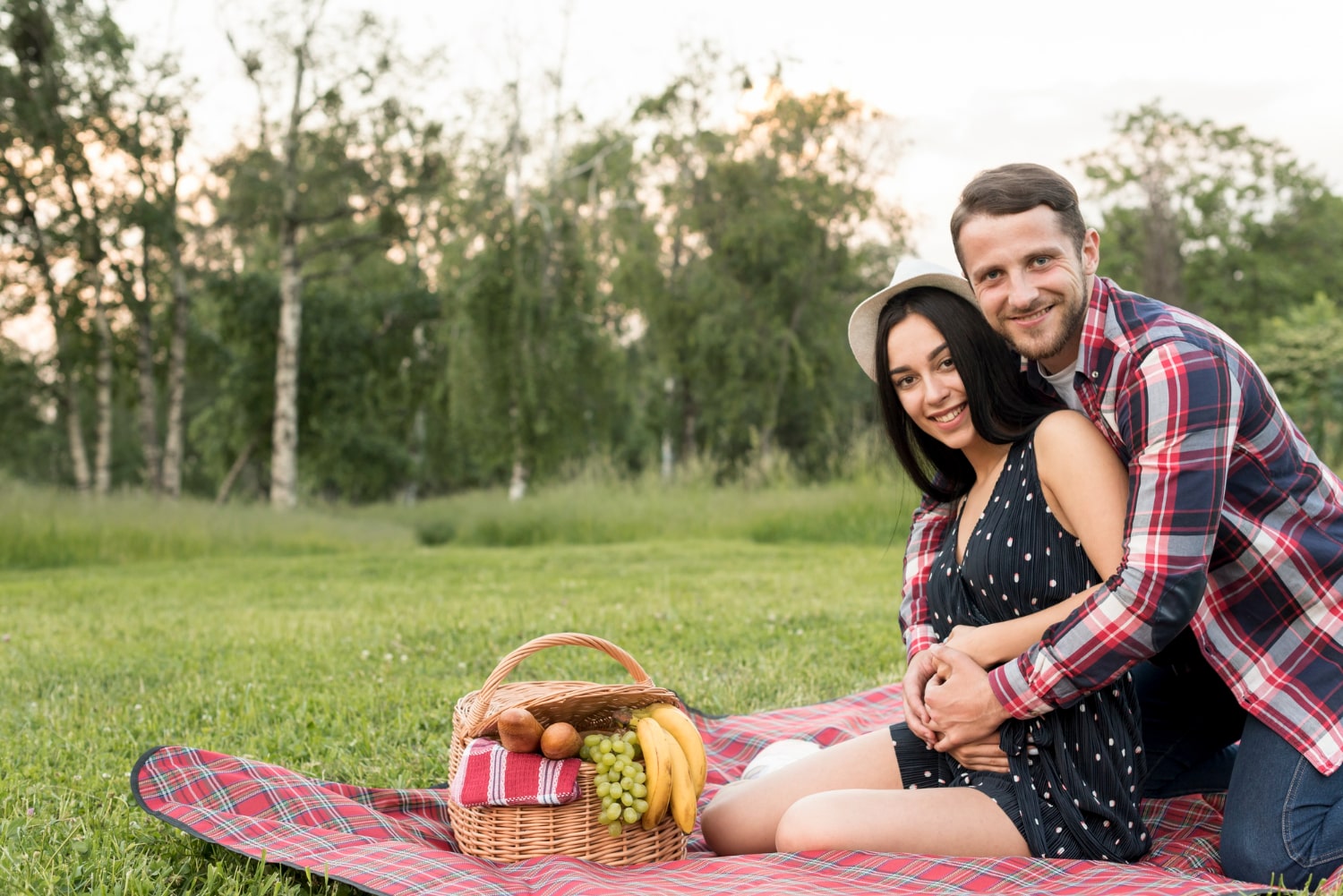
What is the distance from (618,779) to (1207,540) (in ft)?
4.84

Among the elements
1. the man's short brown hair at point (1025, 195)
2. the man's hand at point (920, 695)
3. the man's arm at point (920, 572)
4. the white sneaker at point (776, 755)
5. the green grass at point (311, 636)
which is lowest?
the green grass at point (311, 636)

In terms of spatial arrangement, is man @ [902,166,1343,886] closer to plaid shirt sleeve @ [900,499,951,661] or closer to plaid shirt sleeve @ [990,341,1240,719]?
plaid shirt sleeve @ [990,341,1240,719]

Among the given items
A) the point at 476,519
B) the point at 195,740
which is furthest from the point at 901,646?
the point at 476,519

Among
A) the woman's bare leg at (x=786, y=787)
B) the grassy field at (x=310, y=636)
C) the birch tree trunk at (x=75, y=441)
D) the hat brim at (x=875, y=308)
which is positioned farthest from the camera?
the birch tree trunk at (x=75, y=441)

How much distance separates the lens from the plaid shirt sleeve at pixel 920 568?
10.3 ft

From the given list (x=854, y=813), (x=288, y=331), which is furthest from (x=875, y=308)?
(x=288, y=331)

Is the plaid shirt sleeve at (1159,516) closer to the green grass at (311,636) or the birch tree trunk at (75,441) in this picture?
the green grass at (311,636)

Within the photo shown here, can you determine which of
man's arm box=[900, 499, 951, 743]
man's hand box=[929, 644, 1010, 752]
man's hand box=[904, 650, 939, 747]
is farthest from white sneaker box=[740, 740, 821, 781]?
man's hand box=[929, 644, 1010, 752]

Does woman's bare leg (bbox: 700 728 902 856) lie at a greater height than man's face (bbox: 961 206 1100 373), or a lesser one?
lesser

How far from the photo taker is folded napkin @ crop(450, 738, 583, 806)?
266 centimetres

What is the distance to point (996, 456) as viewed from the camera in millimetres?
2957

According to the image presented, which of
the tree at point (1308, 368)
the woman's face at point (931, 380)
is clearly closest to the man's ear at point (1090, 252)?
the woman's face at point (931, 380)

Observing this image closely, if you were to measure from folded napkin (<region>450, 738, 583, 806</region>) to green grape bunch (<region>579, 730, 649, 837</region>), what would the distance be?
0.20 ft

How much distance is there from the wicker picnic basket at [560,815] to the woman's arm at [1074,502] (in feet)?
2.98
